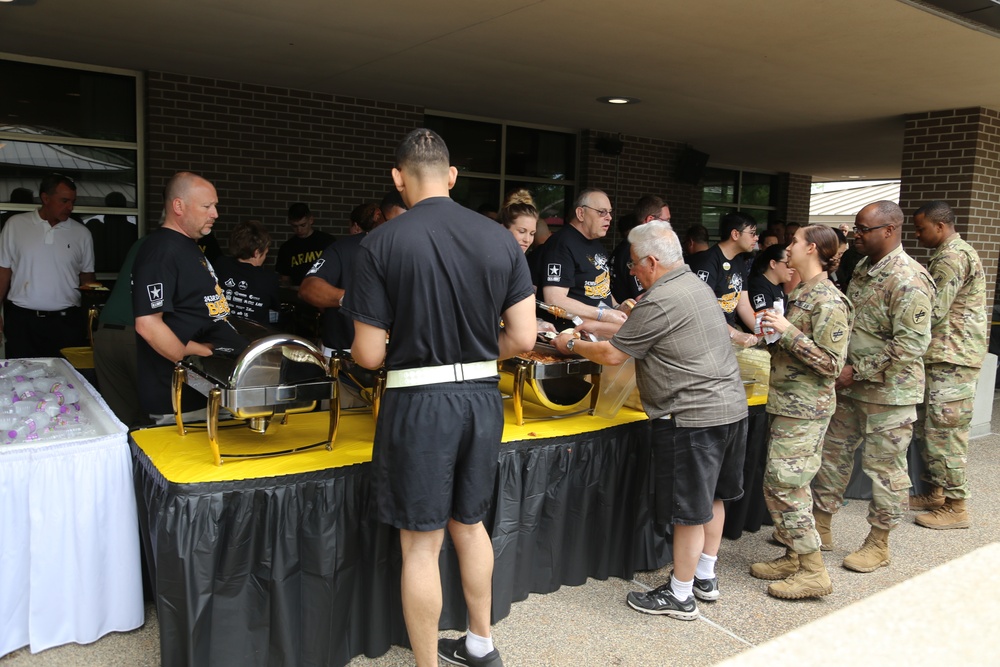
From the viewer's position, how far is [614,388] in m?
3.18

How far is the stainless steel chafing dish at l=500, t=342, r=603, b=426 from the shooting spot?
291cm

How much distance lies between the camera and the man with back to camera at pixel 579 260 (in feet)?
12.7

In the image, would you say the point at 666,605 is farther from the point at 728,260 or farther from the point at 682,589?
the point at 728,260

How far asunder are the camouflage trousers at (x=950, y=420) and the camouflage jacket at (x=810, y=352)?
1.44 m

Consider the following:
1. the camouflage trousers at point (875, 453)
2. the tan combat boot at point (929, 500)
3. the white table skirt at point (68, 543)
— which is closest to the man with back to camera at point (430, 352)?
the white table skirt at point (68, 543)

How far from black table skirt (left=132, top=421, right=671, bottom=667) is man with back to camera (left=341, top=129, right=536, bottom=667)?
0.96ft

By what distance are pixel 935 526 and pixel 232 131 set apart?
5898 mm

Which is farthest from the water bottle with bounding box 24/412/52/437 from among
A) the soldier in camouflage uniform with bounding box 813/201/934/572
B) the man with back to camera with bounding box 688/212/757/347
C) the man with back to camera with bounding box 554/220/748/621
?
the man with back to camera with bounding box 688/212/757/347

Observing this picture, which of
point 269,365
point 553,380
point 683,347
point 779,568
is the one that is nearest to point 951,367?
point 779,568

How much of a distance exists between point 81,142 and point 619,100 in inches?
180

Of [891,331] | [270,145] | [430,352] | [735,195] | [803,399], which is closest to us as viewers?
[430,352]

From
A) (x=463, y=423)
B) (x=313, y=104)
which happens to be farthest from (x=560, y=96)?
(x=463, y=423)

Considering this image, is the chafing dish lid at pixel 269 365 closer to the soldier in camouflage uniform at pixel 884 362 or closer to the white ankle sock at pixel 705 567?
the white ankle sock at pixel 705 567

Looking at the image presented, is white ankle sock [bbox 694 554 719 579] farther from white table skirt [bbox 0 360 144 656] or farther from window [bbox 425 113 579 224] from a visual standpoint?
window [bbox 425 113 579 224]
